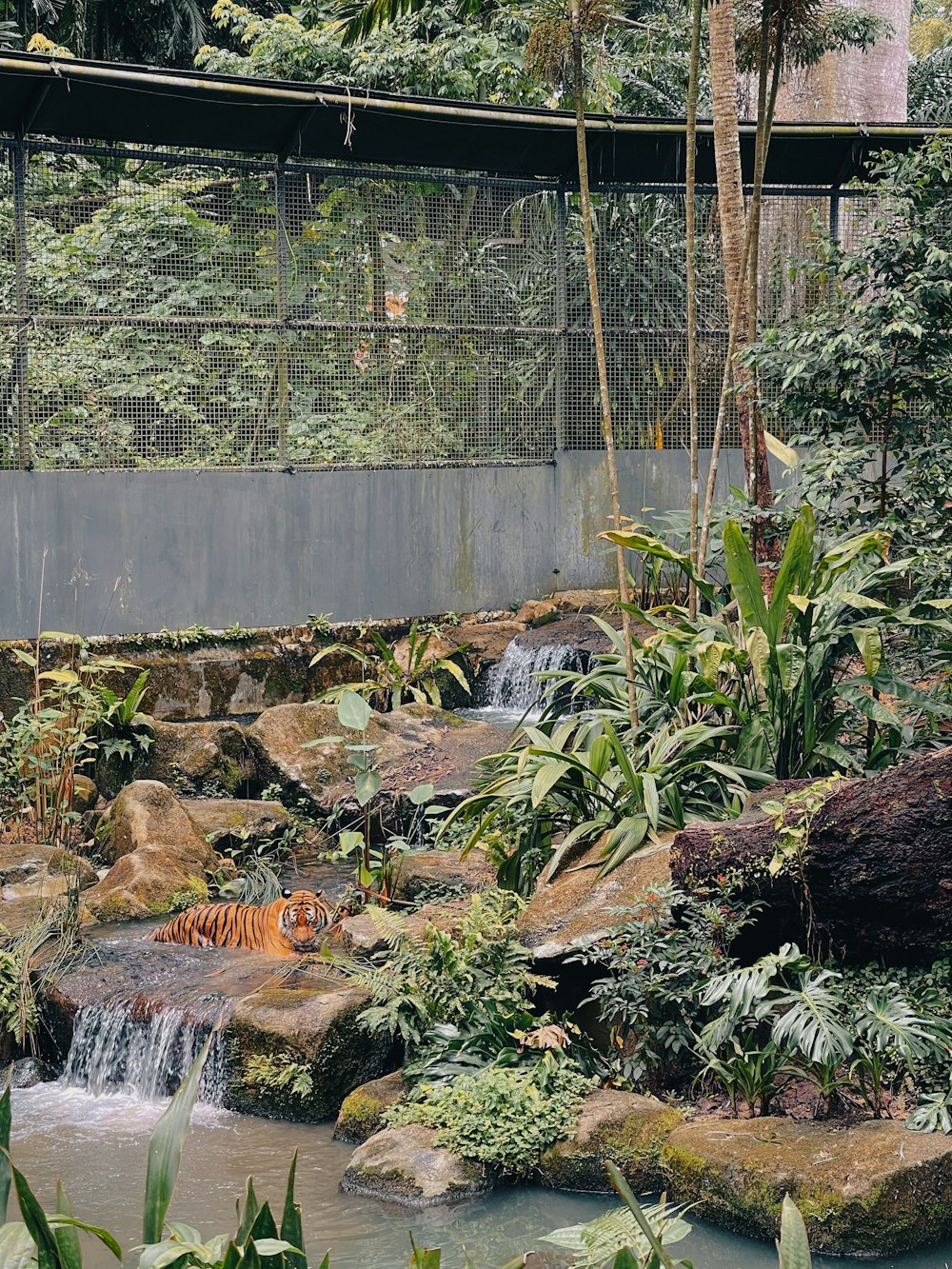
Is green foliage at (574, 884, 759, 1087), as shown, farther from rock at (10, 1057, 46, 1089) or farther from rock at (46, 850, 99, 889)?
rock at (46, 850, 99, 889)

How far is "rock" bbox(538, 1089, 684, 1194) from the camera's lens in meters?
4.66

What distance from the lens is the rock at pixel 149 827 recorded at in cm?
807

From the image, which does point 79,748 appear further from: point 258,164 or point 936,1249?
point 936,1249

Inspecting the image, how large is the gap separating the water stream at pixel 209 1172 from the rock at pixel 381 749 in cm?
289

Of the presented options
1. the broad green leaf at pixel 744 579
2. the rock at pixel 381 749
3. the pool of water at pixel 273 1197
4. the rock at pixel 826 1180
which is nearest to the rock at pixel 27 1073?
the pool of water at pixel 273 1197

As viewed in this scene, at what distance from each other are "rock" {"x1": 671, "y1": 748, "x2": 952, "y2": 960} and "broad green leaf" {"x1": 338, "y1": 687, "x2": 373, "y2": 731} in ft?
7.83

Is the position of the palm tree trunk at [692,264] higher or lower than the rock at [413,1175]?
higher

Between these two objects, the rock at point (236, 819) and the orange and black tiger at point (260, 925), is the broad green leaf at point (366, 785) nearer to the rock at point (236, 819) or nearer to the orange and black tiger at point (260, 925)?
the orange and black tiger at point (260, 925)

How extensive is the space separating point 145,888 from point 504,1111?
3352 mm

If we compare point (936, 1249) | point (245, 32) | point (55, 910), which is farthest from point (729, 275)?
point (245, 32)

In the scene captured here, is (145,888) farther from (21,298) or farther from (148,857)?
(21,298)

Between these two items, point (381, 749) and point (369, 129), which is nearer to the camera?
point (381, 749)

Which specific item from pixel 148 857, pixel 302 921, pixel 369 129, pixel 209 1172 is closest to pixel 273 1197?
pixel 209 1172

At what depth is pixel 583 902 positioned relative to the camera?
568 centimetres
